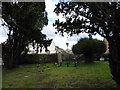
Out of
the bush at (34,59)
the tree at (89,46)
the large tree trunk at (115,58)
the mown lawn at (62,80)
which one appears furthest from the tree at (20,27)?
the large tree trunk at (115,58)

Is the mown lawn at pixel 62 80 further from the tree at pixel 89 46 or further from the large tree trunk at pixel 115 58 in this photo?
the tree at pixel 89 46

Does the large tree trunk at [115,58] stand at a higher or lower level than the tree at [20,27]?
lower

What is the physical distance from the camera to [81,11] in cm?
806

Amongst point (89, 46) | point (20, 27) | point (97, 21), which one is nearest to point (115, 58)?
point (97, 21)

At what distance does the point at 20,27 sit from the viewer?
1585 cm

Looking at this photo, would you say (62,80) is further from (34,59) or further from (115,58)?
(34,59)

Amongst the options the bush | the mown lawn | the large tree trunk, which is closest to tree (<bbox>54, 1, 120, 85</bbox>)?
the large tree trunk

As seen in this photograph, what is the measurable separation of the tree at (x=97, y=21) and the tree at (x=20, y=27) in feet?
15.2

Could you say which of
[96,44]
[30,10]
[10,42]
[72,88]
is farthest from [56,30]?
[96,44]

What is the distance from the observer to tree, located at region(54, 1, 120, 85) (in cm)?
683

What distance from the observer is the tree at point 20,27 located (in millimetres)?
12970

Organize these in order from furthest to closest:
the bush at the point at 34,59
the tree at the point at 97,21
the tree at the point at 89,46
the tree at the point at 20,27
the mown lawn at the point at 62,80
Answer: the bush at the point at 34,59 < the tree at the point at 89,46 < the tree at the point at 20,27 < the mown lawn at the point at 62,80 < the tree at the point at 97,21

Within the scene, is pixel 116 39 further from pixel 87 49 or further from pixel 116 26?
pixel 87 49

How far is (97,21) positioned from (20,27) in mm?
10214
